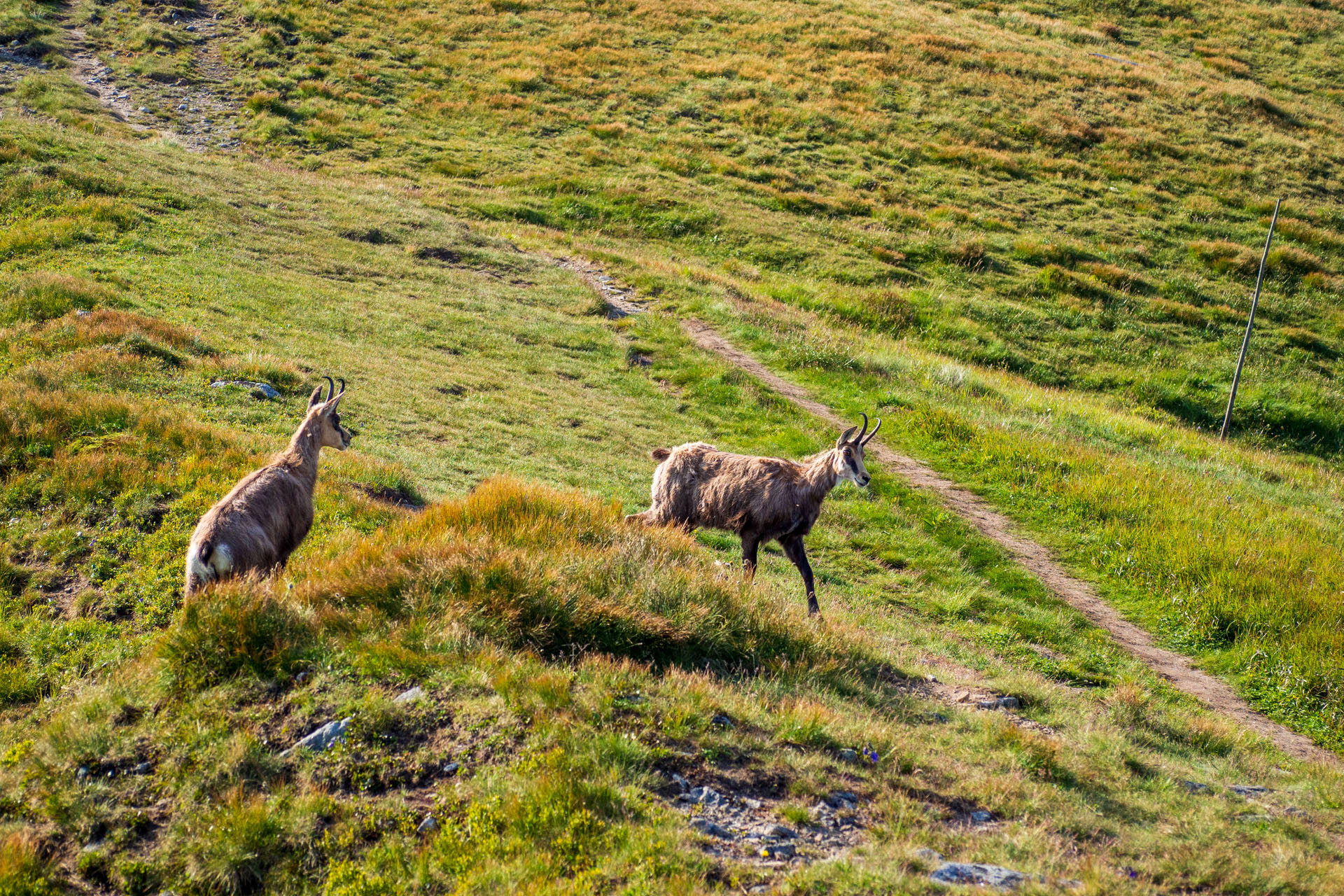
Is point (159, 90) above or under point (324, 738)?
above

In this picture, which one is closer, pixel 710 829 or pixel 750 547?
pixel 710 829

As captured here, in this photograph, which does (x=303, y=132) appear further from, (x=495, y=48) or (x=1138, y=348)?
(x=1138, y=348)

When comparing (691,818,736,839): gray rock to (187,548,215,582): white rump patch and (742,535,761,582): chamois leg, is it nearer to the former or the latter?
(187,548,215,582): white rump patch

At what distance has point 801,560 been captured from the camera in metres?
13.0

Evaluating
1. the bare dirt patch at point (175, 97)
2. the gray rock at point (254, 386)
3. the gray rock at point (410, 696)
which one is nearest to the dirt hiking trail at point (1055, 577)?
the gray rock at point (410, 696)

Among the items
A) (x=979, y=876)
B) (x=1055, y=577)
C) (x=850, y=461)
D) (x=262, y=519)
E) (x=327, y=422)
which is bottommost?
(x=1055, y=577)

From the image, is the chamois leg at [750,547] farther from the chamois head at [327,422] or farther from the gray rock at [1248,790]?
the gray rock at [1248,790]

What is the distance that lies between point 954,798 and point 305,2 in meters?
65.8

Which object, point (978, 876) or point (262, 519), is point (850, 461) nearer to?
point (978, 876)

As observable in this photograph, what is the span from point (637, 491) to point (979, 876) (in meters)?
11.3

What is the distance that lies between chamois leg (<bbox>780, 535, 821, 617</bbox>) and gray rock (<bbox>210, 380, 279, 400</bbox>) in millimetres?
10653

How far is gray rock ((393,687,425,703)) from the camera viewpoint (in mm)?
7410

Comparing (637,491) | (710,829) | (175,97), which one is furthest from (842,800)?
(175,97)

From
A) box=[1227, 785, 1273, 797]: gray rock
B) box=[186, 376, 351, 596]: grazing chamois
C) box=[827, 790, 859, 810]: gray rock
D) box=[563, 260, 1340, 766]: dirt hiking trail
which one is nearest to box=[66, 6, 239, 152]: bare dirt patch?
box=[563, 260, 1340, 766]: dirt hiking trail
